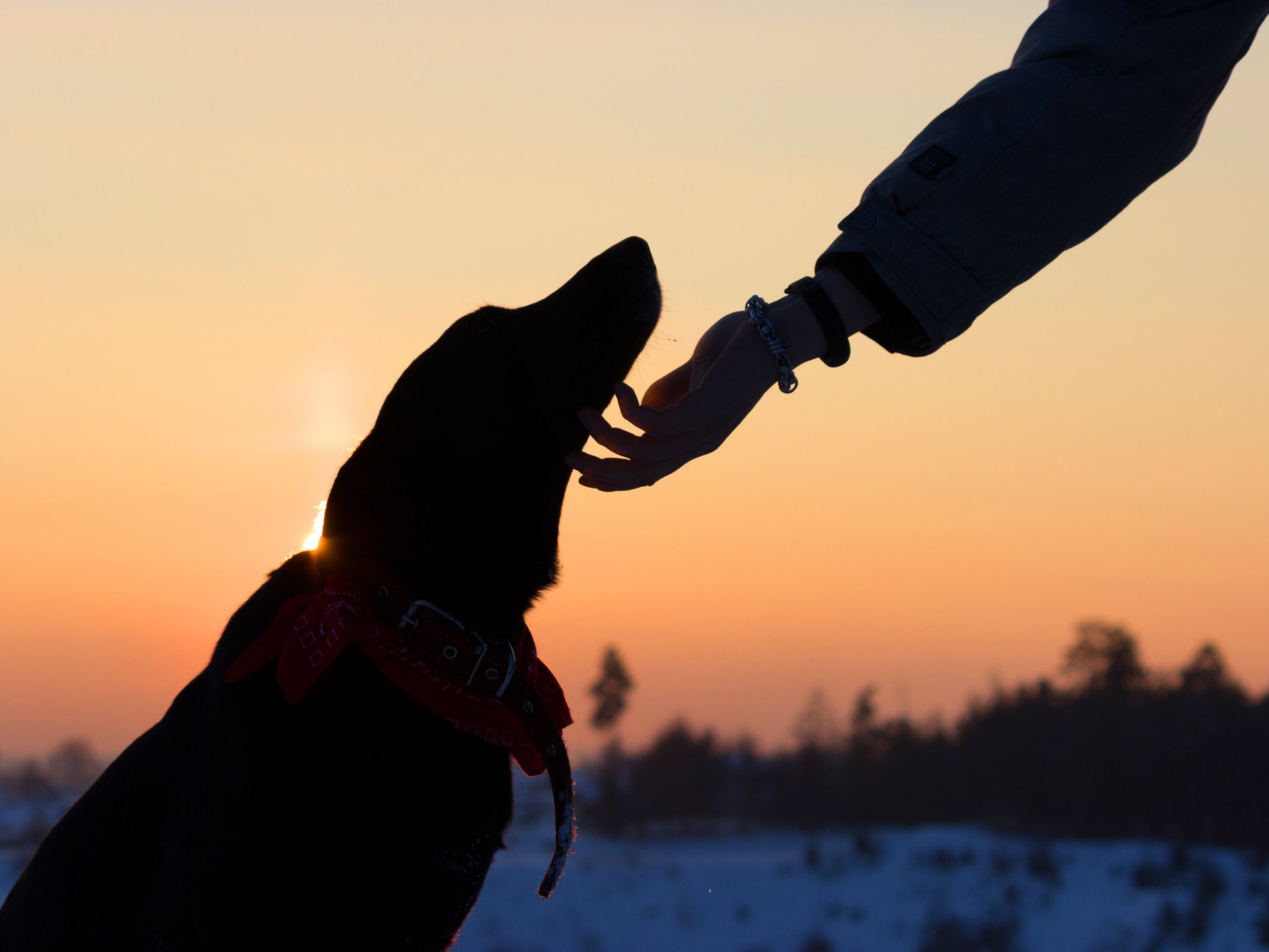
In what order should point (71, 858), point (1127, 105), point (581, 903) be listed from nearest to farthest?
point (1127, 105), point (71, 858), point (581, 903)

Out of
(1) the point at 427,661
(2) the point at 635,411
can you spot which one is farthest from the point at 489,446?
(2) the point at 635,411

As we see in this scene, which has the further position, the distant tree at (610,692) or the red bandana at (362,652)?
the distant tree at (610,692)

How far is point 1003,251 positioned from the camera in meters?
2.24

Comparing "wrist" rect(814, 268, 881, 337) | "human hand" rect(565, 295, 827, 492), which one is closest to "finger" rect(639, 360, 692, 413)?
"human hand" rect(565, 295, 827, 492)

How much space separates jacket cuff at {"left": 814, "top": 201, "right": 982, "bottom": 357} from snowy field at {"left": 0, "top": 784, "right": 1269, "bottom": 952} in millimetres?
13991

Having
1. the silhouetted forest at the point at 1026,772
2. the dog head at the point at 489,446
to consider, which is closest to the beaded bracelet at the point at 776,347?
the dog head at the point at 489,446

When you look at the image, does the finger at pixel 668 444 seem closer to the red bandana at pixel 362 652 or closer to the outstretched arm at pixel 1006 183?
the outstretched arm at pixel 1006 183

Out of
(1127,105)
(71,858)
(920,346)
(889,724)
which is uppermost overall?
(1127,105)

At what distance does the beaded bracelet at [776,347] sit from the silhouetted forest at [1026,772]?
95.1 ft

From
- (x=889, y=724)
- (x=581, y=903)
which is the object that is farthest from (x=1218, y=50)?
(x=889, y=724)

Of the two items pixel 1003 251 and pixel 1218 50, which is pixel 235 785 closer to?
pixel 1003 251

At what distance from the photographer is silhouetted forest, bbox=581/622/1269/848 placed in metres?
28.1

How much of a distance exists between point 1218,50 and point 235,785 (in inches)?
103

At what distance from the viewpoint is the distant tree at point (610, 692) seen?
106ft
